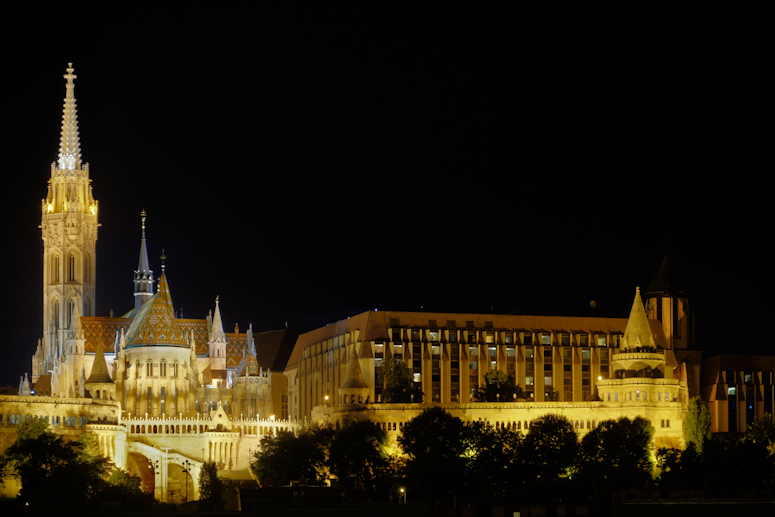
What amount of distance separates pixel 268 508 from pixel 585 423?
56.9m

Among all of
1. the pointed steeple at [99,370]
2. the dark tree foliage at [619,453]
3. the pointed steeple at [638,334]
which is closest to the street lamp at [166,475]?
the pointed steeple at [99,370]

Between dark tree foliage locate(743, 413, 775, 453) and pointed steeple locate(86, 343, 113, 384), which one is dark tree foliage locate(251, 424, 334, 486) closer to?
pointed steeple locate(86, 343, 113, 384)

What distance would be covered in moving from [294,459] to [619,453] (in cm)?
3028

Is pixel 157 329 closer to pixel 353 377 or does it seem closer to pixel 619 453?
pixel 353 377

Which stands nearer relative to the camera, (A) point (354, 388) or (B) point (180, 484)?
(B) point (180, 484)

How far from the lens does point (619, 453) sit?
155 metres

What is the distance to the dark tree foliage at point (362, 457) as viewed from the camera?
15188 centimetres

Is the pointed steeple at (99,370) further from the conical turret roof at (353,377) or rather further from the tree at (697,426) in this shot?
the tree at (697,426)

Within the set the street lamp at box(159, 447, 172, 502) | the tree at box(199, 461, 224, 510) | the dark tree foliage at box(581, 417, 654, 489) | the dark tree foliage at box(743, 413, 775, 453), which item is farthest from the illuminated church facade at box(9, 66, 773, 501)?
the dark tree foliage at box(743, 413, 775, 453)

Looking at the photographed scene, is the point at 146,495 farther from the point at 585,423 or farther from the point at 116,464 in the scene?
the point at 585,423

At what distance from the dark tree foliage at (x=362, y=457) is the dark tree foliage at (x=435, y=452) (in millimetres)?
2312

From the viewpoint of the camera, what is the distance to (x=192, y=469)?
171m

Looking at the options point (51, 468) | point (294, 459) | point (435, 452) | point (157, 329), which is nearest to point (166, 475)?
point (294, 459)

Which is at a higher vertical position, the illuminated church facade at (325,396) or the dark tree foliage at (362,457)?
the illuminated church facade at (325,396)
